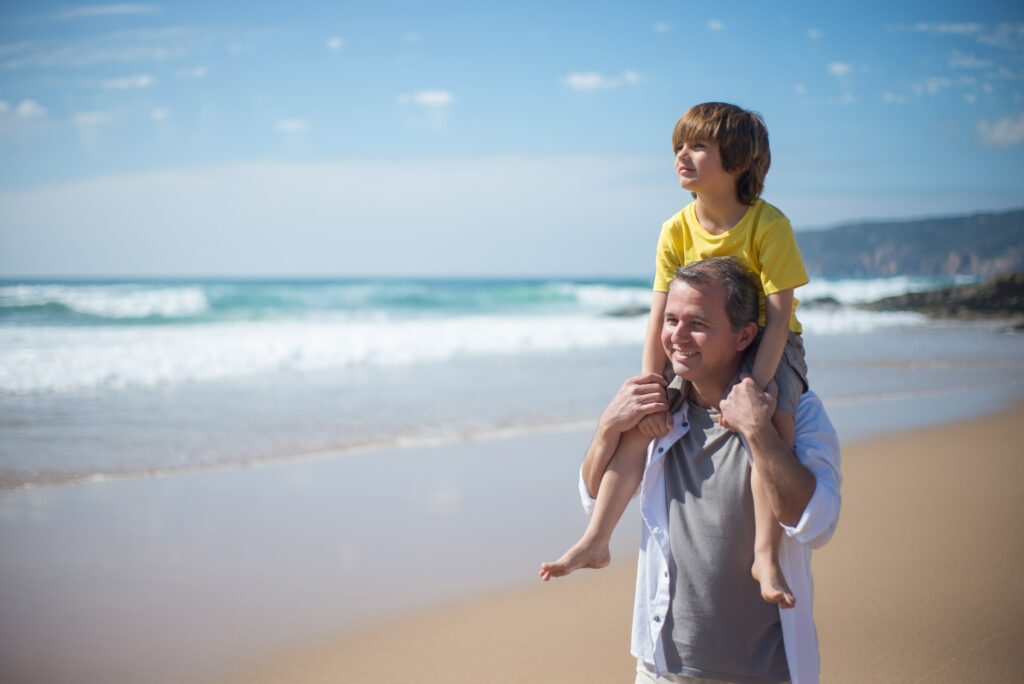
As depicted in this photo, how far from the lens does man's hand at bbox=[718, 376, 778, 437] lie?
2.27m

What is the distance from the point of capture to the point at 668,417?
8.35 ft

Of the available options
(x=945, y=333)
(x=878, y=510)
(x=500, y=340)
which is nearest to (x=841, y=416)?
(x=878, y=510)

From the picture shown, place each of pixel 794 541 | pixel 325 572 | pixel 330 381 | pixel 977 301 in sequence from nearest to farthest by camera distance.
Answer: pixel 794 541 → pixel 325 572 → pixel 330 381 → pixel 977 301

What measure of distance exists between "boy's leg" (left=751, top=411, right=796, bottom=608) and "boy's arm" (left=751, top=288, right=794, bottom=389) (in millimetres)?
177

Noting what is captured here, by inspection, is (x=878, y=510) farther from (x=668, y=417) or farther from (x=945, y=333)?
(x=945, y=333)

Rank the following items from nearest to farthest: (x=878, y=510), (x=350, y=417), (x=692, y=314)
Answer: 1. (x=692, y=314)
2. (x=878, y=510)
3. (x=350, y=417)

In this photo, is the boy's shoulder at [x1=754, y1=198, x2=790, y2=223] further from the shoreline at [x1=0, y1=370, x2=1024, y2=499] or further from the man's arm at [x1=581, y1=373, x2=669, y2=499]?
the shoreline at [x1=0, y1=370, x2=1024, y2=499]

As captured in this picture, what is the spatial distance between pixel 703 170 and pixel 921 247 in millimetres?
50991

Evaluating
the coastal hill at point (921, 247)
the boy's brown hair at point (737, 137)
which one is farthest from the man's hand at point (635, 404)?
the coastal hill at point (921, 247)

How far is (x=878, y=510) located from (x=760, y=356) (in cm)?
438

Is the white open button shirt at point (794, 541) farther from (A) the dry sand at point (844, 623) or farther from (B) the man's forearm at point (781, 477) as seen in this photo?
(A) the dry sand at point (844, 623)

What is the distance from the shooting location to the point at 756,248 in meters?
2.87

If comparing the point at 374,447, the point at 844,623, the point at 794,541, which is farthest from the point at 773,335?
the point at 374,447

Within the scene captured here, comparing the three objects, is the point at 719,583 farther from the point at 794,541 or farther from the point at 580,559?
the point at 580,559
